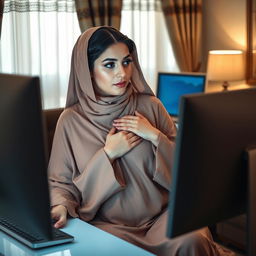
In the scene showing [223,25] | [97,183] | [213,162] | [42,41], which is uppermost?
[223,25]

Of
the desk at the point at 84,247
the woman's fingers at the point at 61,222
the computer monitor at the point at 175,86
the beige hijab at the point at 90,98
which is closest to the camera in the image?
the desk at the point at 84,247

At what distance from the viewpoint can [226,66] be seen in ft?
14.0

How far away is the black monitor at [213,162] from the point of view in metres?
1.32

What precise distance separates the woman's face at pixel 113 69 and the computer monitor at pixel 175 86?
1.71 m

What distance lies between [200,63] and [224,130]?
358 centimetres

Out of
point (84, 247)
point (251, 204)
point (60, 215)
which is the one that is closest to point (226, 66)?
point (60, 215)

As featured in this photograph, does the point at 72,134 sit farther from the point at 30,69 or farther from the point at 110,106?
the point at 30,69

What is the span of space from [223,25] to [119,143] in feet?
9.18

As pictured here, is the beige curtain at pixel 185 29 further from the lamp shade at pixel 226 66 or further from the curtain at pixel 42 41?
the curtain at pixel 42 41

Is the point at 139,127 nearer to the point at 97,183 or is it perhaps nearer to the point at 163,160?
the point at 163,160

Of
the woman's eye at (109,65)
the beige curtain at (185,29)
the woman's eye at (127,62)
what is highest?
the beige curtain at (185,29)

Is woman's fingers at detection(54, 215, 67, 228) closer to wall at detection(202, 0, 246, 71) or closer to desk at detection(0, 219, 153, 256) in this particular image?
desk at detection(0, 219, 153, 256)

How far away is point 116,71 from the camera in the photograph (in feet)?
7.61

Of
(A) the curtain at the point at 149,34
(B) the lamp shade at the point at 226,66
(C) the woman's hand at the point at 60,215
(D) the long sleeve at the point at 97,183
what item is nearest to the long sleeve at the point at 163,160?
(D) the long sleeve at the point at 97,183
